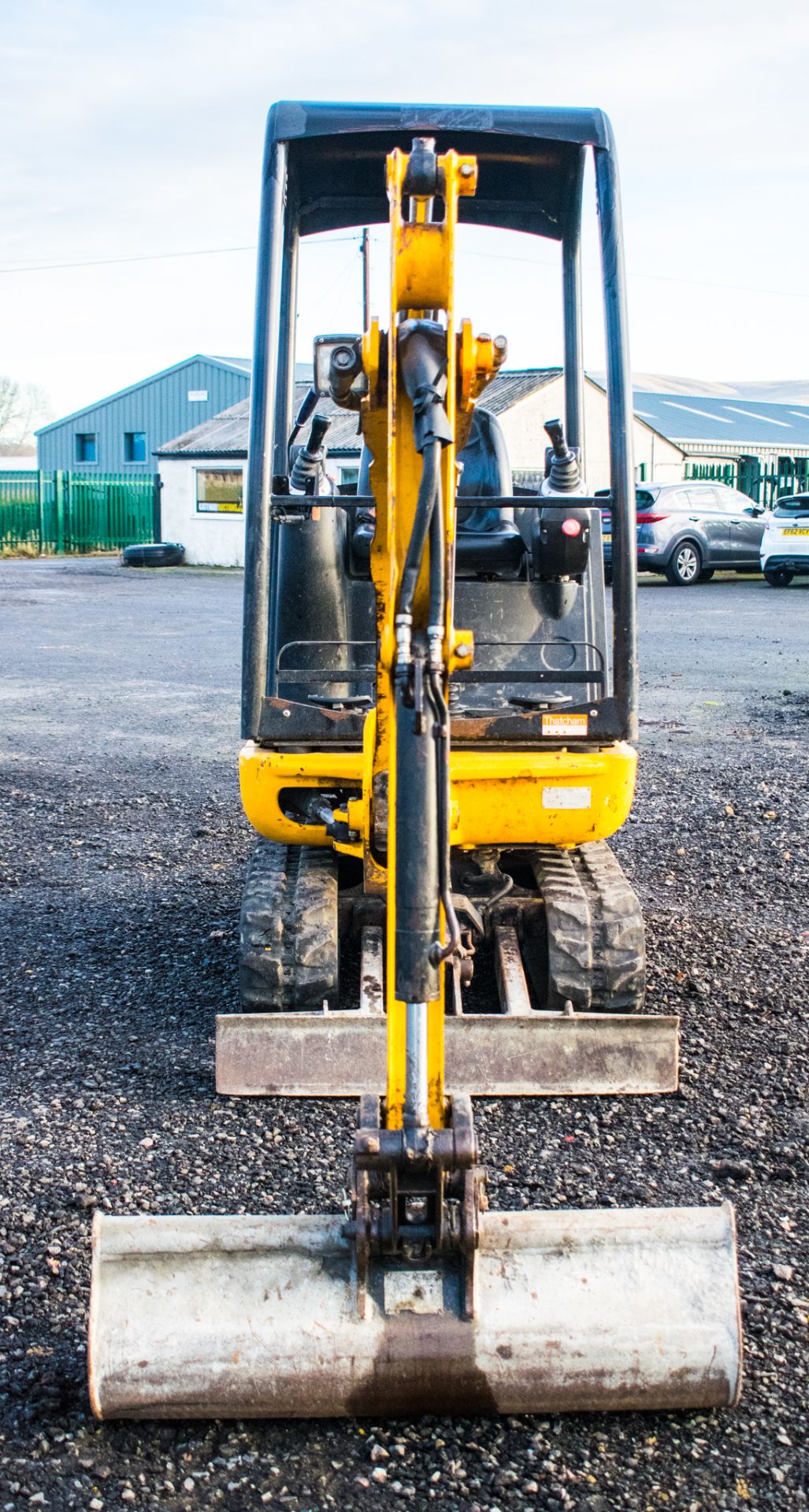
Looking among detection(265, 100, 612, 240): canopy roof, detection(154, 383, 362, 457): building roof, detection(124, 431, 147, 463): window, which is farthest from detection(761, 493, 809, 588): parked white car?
detection(124, 431, 147, 463): window

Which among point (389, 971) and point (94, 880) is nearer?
point (389, 971)

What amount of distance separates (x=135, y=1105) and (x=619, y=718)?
1.91 m

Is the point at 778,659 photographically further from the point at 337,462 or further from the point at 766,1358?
the point at 337,462

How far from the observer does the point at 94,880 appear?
6.63 metres

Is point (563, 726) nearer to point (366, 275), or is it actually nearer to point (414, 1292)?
point (366, 275)

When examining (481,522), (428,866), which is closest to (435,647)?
(428,866)

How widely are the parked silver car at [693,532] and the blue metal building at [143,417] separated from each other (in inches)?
828

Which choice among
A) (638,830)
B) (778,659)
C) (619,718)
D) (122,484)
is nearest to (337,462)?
(122,484)

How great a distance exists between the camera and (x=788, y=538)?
22719mm

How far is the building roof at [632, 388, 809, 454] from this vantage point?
36.7 meters

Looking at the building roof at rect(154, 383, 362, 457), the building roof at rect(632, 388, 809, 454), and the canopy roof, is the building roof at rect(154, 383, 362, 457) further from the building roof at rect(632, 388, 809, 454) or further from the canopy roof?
the canopy roof

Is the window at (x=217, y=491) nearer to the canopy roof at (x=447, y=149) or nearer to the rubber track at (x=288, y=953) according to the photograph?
the canopy roof at (x=447, y=149)

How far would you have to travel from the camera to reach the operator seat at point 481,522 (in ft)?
16.4

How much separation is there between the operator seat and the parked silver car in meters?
18.4
